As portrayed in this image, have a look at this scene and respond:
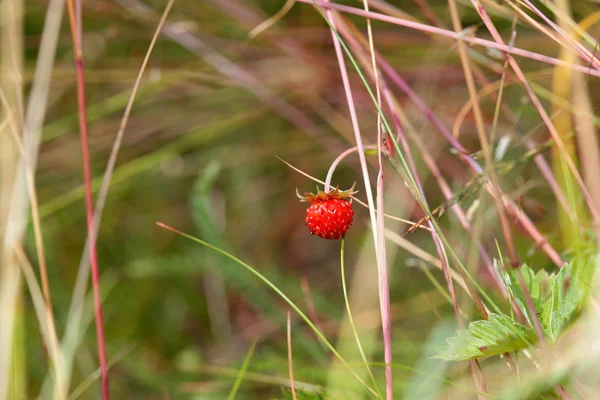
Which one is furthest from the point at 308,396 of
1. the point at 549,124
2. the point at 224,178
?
the point at 224,178

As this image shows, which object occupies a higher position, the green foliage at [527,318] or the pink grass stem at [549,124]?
the pink grass stem at [549,124]

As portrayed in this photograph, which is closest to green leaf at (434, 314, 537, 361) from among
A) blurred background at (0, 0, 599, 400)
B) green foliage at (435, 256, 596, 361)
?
green foliage at (435, 256, 596, 361)

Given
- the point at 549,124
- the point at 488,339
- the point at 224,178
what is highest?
the point at 549,124

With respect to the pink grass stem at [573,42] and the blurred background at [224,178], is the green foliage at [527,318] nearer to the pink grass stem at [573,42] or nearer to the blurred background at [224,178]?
the pink grass stem at [573,42]

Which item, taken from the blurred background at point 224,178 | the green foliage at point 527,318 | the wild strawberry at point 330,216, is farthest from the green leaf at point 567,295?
the blurred background at point 224,178

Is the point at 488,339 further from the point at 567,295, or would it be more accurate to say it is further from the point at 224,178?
the point at 224,178

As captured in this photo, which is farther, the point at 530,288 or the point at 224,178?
the point at 224,178
